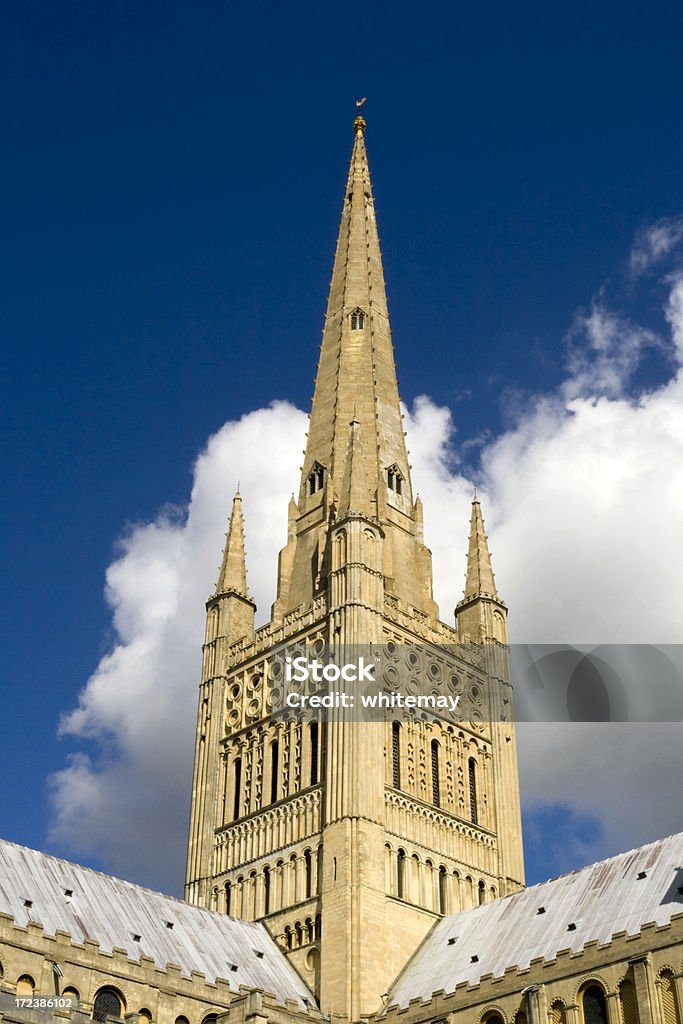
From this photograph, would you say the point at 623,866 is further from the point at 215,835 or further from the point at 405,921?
the point at 215,835

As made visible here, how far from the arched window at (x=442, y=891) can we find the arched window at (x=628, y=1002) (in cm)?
1515

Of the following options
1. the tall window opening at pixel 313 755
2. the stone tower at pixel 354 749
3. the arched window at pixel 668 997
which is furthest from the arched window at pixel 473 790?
the arched window at pixel 668 997

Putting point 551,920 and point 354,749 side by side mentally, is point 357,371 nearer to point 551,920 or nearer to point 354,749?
point 354,749

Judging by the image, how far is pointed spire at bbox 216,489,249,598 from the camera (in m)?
67.3

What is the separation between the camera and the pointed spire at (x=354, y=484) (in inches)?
2452

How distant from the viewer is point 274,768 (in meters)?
59.2

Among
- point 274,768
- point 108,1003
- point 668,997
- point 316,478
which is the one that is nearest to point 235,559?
point 316,478

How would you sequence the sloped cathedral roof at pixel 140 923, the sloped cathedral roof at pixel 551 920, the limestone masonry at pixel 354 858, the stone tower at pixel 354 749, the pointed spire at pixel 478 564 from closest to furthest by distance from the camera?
the limestone masonry at pixel 354 858 < the sloped cathedral roof at pixel 551 920 < the sloped cathedral roof at pixel 140 923 < the stone tower at pixel 354 749 < the pointed spire at pixel 478 564

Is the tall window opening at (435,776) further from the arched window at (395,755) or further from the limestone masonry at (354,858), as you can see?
the arched window at (395,755)

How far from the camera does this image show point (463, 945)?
5181cm

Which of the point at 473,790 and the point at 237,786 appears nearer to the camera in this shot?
the point at 237,786

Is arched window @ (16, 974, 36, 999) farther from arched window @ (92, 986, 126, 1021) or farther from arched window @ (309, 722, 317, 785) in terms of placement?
arched window @ (309, 722, 317, 785)

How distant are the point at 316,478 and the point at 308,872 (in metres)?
23.5

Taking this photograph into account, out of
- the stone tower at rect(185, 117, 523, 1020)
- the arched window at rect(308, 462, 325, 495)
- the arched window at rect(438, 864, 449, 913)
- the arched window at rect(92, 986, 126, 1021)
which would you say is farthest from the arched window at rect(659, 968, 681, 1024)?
the arched window at rect(308, 462, 325, 495)
